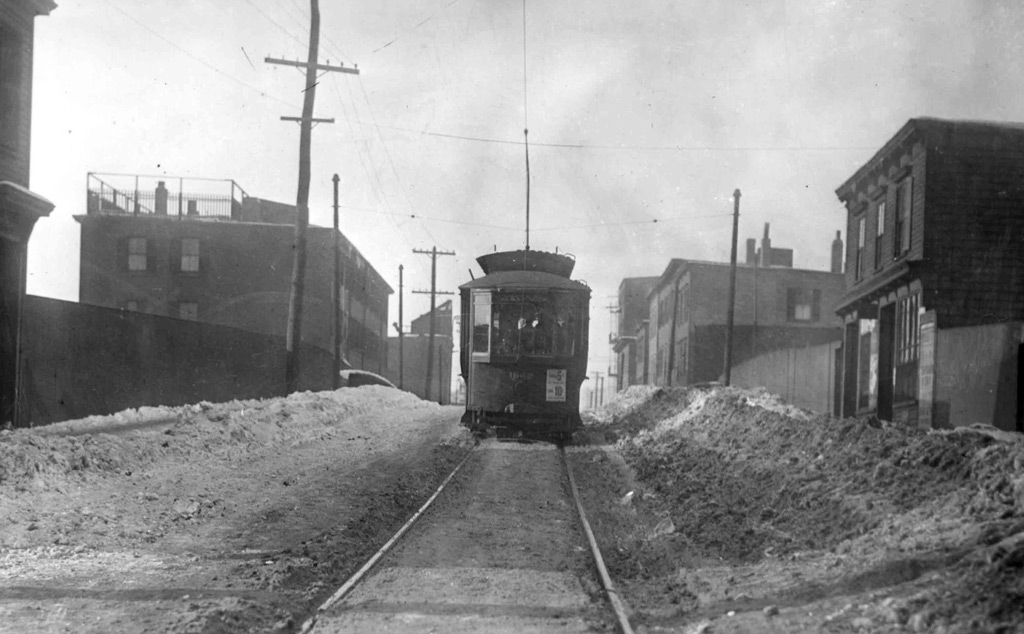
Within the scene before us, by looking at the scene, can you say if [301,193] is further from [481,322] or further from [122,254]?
[122,254]

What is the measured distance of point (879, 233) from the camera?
25.1m

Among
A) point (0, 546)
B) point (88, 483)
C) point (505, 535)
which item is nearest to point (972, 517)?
point (505, 535)

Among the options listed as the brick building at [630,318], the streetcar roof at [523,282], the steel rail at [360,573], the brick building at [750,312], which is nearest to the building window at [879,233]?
the streetcar roof at [523,282]

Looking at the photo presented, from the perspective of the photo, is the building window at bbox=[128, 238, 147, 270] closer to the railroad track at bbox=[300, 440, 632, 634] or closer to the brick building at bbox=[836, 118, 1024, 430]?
the brick building at bbox=[836, 118, 1024, 430]

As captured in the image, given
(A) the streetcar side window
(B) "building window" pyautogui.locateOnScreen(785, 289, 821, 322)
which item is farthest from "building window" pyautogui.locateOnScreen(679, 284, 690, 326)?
(A) the streetcar side window

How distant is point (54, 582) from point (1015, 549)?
6499 mm

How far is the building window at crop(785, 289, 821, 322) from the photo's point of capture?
5297 cm

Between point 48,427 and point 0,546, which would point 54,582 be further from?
point 48,427

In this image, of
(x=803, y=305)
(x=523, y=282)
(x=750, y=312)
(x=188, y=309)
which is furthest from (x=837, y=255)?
(x=523, y=282)

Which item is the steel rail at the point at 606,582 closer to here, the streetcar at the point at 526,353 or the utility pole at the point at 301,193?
the streetcar at the point at 526,353

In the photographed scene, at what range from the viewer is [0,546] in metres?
8.13

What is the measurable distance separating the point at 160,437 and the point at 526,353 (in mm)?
7231

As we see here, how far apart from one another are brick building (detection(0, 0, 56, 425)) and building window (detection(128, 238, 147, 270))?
2892 cm

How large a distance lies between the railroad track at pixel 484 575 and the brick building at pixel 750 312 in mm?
40943
